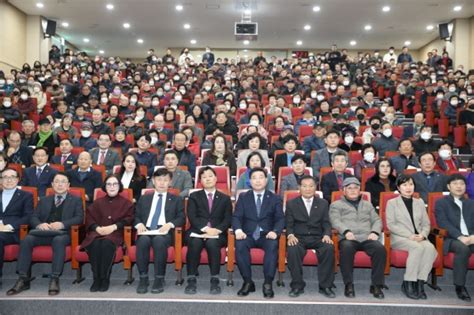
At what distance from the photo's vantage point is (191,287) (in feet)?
13.2

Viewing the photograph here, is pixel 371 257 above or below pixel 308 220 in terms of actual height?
below

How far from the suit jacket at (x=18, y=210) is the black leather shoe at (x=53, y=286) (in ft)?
2.34

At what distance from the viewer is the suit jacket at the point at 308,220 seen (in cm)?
425

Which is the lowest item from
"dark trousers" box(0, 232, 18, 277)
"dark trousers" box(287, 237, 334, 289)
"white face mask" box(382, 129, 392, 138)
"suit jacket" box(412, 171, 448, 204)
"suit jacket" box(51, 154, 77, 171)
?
"dark trousers" box(287, 237, 334, 289)

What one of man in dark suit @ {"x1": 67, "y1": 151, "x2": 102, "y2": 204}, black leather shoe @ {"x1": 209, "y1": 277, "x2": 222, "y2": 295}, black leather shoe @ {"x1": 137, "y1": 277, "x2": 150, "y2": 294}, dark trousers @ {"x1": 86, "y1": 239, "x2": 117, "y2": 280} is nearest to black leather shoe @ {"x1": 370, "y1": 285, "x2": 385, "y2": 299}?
black leather shoe @ {"x1": 209, "y1": 277, "x2": 222, "y2": 295}

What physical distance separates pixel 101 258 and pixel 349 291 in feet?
6.62

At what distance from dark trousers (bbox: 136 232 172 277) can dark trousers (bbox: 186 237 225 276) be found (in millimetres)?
203

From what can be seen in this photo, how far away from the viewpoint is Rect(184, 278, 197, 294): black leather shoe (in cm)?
399

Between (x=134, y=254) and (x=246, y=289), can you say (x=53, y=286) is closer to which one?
(x=134, y=254)

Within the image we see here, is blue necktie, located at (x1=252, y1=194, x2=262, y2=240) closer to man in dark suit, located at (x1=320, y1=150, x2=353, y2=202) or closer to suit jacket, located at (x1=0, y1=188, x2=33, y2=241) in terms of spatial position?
man in dark suit, located at (x1=320, y1=150, x2=353, y2=202)

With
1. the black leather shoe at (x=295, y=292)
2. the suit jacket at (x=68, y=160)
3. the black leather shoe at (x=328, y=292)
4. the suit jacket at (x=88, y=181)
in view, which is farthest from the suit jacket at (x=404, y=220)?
the suit jacket at (x=68, y=160)

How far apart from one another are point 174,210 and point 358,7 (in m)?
12.4

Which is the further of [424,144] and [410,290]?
[424,144]

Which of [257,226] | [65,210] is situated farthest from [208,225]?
[65,210]
